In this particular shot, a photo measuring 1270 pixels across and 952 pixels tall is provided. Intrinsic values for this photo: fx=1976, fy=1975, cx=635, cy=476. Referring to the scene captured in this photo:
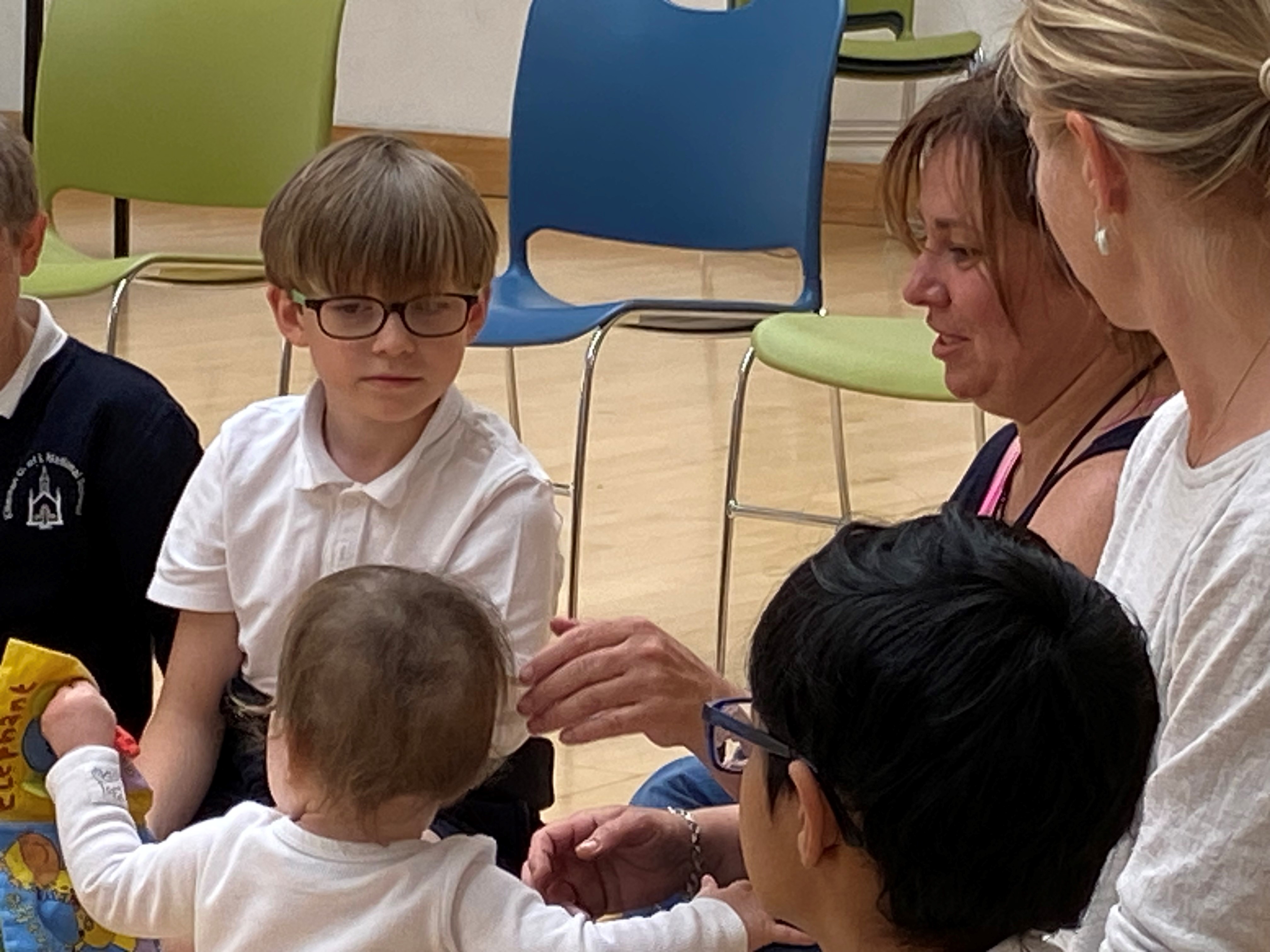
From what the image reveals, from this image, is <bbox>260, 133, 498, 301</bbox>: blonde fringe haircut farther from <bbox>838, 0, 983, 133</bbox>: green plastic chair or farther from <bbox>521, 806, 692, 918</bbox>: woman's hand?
<bbox>838, 0, 983, 133</bbox>: green plastic chair

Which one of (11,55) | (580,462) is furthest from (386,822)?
(11,55)

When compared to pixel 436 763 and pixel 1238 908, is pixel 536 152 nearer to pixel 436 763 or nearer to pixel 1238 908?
pixel 436 763

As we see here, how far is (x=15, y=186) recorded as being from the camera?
1.89 metres

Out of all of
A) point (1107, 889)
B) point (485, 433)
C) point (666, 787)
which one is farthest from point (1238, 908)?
point (485, 433)

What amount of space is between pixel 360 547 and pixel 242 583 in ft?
0.38

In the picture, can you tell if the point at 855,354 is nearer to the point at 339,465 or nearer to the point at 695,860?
the point at 339,465

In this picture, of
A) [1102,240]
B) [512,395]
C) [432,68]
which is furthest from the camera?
[432,68]

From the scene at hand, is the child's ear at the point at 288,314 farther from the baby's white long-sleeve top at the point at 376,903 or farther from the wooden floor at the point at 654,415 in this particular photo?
the wooden floor at the point at 654,415

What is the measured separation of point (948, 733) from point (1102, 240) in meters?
0.37

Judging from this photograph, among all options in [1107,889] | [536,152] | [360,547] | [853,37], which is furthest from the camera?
[853,37]

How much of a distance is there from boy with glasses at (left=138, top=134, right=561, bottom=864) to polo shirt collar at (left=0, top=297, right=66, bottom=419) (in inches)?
9.2

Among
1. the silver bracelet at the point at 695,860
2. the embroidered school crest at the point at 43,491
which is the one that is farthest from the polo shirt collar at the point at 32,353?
the silver bracelet at the point at 695,860

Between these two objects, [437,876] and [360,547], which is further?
[360,547]

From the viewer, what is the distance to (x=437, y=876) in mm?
1329
